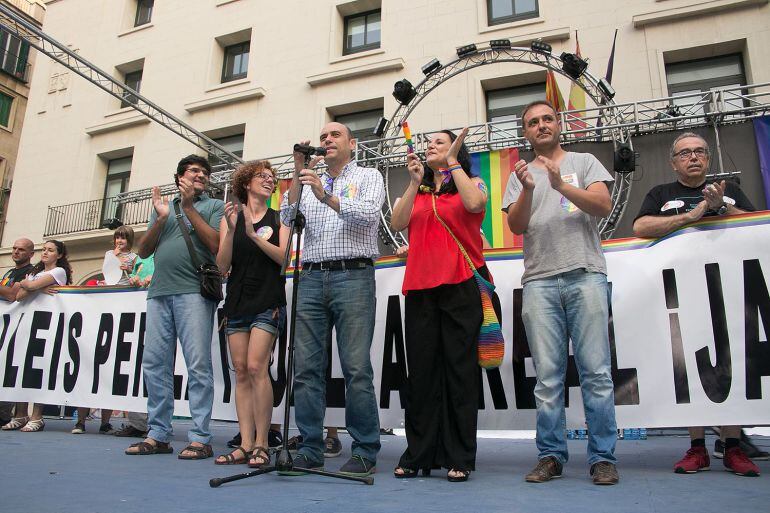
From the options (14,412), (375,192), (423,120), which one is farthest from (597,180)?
(423,120)

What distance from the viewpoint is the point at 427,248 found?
2881 mm

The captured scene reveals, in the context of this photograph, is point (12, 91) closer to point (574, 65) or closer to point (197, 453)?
point (574, 65)

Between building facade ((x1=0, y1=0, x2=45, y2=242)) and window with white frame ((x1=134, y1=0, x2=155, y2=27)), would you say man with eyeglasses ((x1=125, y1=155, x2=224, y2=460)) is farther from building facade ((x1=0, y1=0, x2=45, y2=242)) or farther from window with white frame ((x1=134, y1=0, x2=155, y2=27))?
building facade ((x1=0, y1=0, x2=45, y2=242))

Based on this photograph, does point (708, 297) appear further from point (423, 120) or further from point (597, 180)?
point (423, 120)

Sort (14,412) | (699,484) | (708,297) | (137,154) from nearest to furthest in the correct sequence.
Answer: (699,484)
(708,297)
(14,412)
(137,154)

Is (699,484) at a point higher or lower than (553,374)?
lower

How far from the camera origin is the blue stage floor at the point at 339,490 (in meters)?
1.98

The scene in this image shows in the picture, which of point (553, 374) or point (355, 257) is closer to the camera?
point (553, 374)

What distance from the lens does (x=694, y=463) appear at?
111 inches

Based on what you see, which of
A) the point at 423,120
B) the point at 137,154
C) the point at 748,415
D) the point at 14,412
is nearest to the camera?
the point at 748,415

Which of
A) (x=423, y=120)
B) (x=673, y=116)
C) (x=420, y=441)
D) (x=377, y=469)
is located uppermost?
(x=423, y=120)

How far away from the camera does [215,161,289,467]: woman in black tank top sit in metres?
3.23

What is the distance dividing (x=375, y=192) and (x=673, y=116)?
718 cm

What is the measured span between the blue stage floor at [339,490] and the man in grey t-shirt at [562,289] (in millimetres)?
242
